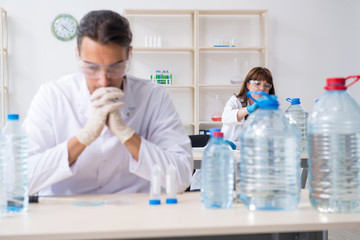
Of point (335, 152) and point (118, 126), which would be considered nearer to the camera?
point (335, 152)

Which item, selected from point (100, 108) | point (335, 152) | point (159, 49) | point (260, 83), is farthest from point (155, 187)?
point (159, 49)

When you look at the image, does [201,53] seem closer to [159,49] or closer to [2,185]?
[159,49]

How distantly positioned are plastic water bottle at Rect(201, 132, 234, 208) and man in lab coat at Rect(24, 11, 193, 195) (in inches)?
9.2

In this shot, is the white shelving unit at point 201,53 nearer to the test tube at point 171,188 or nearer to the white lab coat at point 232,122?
the white lab coat at point 232,122

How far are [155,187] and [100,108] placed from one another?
0.30 metres

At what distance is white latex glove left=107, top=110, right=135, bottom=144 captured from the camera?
54.8 inches

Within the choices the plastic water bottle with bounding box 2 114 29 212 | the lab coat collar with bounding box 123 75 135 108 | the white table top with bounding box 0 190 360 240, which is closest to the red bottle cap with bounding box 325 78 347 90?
the white table top with bounding box 0 190 360 240

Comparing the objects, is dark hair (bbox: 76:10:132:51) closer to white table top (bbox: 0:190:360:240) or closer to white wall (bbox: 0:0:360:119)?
white table top (bbox: 0:190:360:240)

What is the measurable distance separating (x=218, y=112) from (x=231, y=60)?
67 centimetres

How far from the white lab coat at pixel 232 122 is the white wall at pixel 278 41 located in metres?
1.93

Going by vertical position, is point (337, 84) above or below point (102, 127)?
above

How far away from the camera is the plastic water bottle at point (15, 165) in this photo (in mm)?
1208

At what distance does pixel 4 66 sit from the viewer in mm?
5094

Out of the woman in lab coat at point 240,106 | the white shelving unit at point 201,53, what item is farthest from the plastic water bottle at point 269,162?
the white shelving unit at point 201,53
